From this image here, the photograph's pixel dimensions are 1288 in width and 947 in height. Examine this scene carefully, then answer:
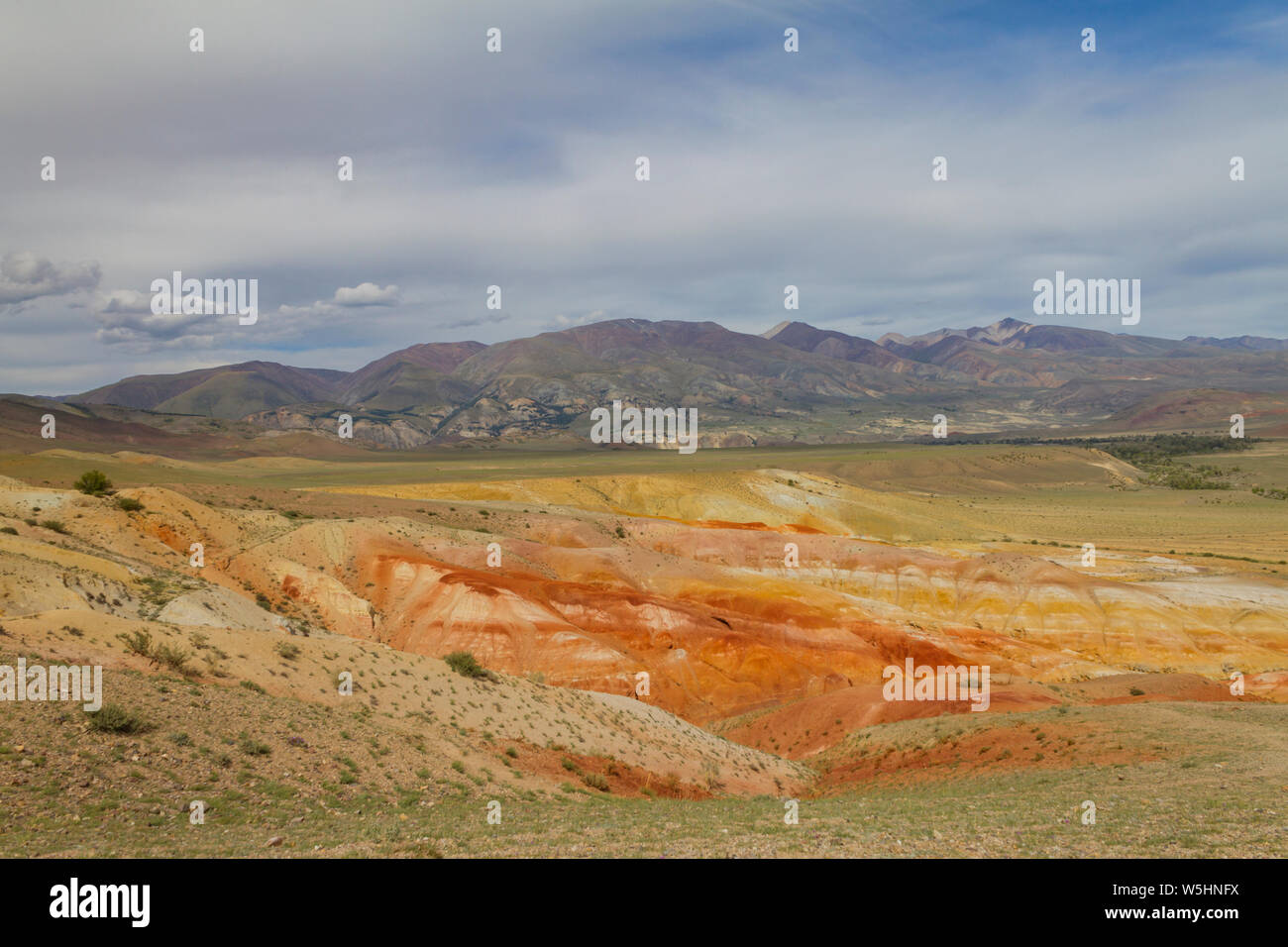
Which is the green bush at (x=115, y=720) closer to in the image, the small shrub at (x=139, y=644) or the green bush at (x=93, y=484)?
the small shrub at (x=139, y=644)

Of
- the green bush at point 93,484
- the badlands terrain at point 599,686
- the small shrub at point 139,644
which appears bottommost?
the badlands terrain at point 599,686

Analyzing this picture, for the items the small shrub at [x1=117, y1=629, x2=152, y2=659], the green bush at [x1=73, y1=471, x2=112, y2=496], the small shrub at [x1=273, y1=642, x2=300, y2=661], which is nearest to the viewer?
the small shrub at [x1=117, y1=629, x2=152, y2=659]

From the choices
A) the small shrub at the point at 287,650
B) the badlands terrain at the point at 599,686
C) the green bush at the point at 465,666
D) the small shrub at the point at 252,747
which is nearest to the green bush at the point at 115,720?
the badlands terrain at the point at 599,686

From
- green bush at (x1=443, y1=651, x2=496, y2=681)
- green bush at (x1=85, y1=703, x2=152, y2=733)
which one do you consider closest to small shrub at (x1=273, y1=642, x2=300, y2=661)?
green bush at (x1=443, y1=651, x2=496, y2=681)

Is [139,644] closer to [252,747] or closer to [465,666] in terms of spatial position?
[252,747]

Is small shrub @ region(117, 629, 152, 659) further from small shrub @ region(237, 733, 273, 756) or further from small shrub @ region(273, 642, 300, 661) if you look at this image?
small shrub @ region(237, 733, 273, 756)

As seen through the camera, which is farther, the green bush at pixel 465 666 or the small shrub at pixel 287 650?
the green bush at pixel 465 666

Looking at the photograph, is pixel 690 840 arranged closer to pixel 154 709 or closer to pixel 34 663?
pixel 154 709

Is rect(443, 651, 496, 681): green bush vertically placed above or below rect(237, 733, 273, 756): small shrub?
below

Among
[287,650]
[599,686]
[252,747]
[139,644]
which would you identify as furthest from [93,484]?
[252,747]
